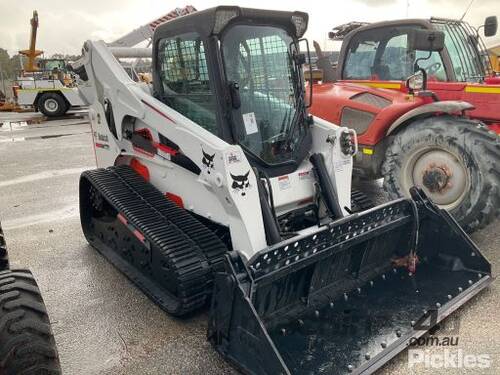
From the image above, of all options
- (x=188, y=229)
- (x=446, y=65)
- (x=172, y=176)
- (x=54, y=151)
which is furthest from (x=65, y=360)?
(x=54, y=151)

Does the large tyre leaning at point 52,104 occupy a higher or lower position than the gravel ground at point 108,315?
higher

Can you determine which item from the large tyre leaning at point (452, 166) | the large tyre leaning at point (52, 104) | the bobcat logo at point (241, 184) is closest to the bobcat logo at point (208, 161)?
the bobcat logo at point (241, 184)

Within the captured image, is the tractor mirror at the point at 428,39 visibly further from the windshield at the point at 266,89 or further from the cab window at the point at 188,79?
the cab window at the point at 188,79

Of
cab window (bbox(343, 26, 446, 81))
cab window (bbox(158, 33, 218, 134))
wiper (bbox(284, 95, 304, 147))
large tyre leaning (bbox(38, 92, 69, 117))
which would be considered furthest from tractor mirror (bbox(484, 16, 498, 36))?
large tyre leaning (bbox(38, 92, 69, 117))

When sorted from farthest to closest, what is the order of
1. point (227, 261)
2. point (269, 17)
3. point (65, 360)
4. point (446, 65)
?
point (446, 65) → point (269, 17) → point (65, 360) → point (227, 261)

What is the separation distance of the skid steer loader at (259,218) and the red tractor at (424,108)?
0.85m

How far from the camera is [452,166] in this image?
14.0 ft

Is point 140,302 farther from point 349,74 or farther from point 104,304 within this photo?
point 349,74

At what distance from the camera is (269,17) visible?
348 cm

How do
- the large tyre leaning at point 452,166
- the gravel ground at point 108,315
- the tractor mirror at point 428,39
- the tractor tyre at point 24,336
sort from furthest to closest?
1. the tractor mirror at point 428,39
2. the large tyre leaning at point 452,166
3. the gravel ground at point 108,315
4. the tractor tyre at point 24,336

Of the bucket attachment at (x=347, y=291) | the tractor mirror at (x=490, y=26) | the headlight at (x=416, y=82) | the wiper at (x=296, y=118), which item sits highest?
the tractor mirror at (x=490, y=26)

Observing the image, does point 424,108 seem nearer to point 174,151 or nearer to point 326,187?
point 326,187

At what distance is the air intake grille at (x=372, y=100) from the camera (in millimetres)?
4941

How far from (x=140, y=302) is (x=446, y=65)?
402cm
